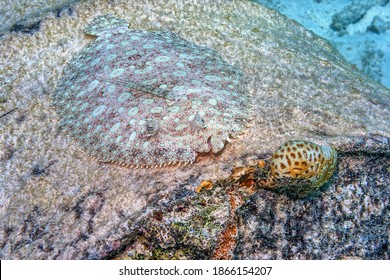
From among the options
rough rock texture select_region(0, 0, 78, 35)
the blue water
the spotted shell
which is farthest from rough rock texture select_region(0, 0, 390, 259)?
the blue water

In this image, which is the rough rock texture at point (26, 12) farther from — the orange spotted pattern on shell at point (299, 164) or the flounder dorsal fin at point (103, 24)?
the orange spotted pattern on shell at point (299, 164)

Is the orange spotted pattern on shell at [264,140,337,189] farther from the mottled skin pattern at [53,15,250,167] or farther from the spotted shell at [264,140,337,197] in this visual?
the mottled skin pattern at [53,15,250,167]

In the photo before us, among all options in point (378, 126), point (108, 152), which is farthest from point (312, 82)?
point (108, 152)

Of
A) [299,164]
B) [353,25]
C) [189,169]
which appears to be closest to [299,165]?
[299,164]

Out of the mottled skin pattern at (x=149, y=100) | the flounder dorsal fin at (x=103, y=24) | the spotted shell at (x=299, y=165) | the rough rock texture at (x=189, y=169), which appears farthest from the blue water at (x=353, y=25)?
the spotted shell at (x=299, y=165)

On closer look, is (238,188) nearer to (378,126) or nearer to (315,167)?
(315,167)
